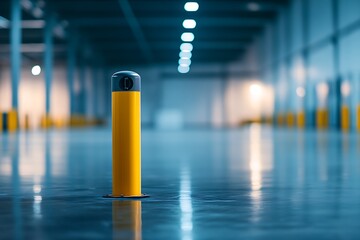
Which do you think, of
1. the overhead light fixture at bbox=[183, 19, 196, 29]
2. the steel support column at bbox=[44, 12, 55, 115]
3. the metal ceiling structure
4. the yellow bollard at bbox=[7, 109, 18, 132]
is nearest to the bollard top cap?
the yellow bollard at bbox=[7, 109, 18, 132]

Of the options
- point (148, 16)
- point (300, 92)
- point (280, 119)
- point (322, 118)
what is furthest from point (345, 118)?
point (148, 16)

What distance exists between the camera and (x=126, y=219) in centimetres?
414

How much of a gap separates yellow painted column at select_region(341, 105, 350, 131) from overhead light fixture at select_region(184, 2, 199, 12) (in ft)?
35.4

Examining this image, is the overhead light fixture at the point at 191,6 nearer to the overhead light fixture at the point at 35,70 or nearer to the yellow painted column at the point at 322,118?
the yellow painted column at the point at 322,118

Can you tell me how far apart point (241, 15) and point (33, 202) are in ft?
128

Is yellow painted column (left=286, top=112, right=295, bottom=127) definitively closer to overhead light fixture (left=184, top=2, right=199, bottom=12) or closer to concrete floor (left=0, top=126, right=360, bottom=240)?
overhead light fixture (left=184, top=2, right=199, bottom=12)

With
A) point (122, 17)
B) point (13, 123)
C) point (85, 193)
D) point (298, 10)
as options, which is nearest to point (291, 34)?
point (298, 10)

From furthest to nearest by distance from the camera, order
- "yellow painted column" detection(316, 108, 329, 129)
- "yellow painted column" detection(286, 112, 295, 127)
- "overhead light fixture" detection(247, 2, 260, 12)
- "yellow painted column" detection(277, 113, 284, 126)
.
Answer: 1. "yellow painted column" detection(277, 113, 284, 126)
2. "yellow painted column" detection(286, 112, 295, 127)
3. "overhead light fixture" detection(247, 2, 260, 12)
4. "yellow painted column" detection(316, 108, 329, 129)

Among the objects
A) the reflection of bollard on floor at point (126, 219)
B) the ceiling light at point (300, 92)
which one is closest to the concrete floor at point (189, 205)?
the reflection of bollard on floor at point (126, 219)

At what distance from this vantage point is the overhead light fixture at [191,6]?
1494 inches

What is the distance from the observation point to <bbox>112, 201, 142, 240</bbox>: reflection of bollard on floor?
3.56 meters

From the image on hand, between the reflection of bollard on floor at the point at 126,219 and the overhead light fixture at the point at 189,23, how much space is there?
39.3m

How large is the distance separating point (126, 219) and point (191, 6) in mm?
35381

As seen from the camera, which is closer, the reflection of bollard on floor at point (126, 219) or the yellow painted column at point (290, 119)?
the reflection of bollard on floor at point (126, 219)
